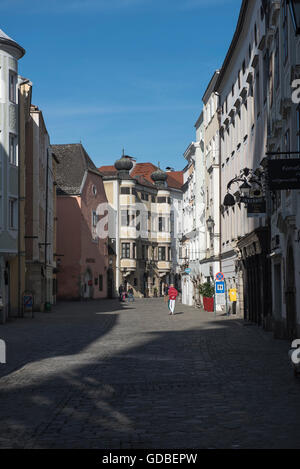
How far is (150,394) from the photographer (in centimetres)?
1148

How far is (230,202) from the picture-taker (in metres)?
28.1

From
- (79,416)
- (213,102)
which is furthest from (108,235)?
(79,416)

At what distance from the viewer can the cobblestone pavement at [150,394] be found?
8000mm

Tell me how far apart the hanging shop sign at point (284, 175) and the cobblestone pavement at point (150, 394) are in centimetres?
344

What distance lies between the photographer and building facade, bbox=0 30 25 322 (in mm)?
36062

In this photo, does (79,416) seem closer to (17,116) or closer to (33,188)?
(17,116)

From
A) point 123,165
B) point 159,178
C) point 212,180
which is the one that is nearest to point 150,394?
point 212,180

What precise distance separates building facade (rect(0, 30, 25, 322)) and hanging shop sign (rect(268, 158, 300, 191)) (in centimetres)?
2328

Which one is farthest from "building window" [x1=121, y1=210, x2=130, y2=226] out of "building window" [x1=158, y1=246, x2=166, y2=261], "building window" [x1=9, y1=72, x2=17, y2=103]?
"building window" [x1=9, y1=72, x2=17, y2=103]

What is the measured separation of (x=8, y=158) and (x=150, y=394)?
26.6 m

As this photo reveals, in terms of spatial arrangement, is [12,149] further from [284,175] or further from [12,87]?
[284,175]

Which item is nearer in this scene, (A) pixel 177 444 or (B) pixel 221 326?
(A) pixel 177 444

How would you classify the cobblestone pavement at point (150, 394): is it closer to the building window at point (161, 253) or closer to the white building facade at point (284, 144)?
the white building facade at point (284, 144)
